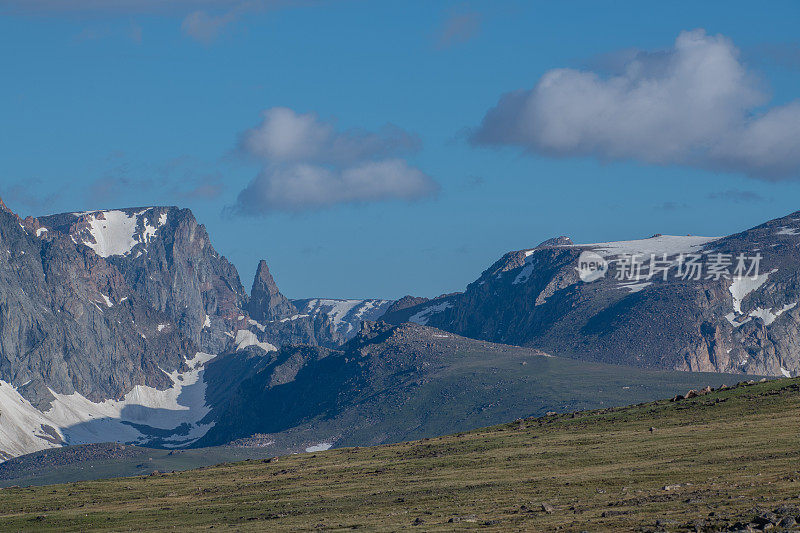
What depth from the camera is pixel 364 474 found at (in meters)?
166

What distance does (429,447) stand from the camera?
191 meters

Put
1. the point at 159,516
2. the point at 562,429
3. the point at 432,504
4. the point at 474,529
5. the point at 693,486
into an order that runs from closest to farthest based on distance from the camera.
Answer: the point at 474,529 < the point at 693,486 < the point at 432,504 < the point at 159,516 < the point at 562,429

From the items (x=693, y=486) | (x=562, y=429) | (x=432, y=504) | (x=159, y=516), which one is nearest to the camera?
(x=693, y=486)

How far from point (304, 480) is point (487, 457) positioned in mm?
24188

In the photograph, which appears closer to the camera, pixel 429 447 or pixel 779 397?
pixel 779 397

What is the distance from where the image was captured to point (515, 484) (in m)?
135

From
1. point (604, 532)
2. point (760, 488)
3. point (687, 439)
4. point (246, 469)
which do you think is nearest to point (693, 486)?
point (760, 488)

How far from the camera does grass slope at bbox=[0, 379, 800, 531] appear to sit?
4296 inches

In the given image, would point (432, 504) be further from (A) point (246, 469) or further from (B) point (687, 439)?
(A) point (246, 469)

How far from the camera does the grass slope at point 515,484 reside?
358ft

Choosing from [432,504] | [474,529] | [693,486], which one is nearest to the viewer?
[474,529]

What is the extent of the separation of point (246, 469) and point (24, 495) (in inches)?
1284

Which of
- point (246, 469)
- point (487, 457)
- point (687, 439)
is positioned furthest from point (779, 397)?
point (246, 469)

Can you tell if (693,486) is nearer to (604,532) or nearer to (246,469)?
(604,532)
